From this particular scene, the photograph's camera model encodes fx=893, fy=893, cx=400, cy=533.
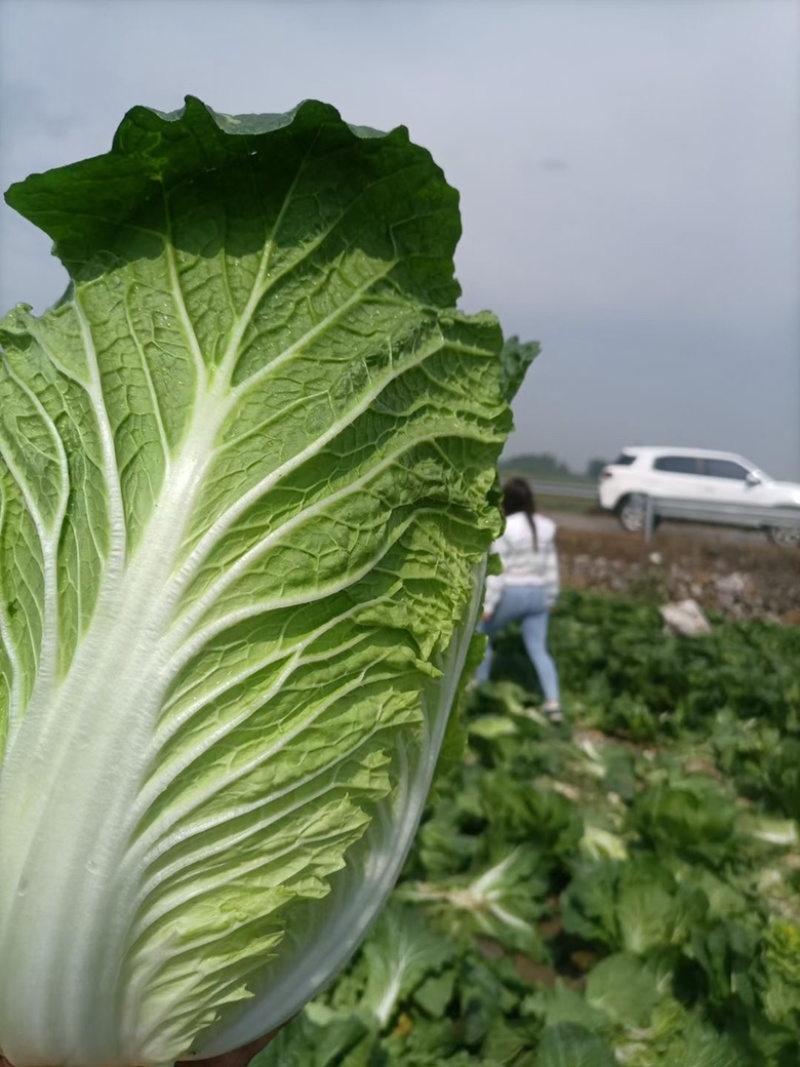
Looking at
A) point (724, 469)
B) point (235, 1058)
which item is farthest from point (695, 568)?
point (235, 1058)

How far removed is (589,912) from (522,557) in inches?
196

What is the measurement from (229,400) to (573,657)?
39.0ft

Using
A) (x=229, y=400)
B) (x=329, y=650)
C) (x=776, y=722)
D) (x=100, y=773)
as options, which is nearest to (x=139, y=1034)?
(x=100, y=773)

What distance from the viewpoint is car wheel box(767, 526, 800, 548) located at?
69.9 feet

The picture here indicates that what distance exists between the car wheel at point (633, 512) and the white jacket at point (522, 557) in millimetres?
14245

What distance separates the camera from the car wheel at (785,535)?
21.3m

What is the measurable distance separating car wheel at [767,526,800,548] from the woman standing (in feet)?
42.5

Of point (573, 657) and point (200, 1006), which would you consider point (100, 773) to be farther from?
point (573, 657)

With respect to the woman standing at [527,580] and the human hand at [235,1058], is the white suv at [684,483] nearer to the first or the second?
the woman standing at [527,580]

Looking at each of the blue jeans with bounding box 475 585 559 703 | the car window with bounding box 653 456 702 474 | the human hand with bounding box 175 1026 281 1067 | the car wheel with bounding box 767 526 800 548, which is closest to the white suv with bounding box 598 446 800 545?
the car window with bounding box 653 456 702 474

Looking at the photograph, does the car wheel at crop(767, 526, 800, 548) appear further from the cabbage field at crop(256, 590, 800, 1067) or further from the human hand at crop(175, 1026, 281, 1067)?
the human hand at crop(175, 1026, 281, 1067)

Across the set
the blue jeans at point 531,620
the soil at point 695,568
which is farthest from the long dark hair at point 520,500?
the soil at point 695,568

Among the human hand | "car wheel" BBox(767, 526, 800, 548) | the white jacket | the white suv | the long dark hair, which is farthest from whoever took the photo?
the white suv

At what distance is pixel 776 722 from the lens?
421 inches
